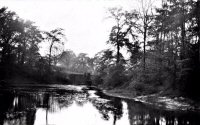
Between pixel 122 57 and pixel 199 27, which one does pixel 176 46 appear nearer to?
pixel 199 27

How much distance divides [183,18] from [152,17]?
385 inches

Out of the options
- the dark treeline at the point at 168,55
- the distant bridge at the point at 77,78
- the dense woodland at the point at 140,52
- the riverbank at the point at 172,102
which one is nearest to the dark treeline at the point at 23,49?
the dense woodland at the point at 140,52

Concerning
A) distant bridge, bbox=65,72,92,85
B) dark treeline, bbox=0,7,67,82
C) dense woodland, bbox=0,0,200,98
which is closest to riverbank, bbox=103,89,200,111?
dense woodland, bbox=0,0,200,98

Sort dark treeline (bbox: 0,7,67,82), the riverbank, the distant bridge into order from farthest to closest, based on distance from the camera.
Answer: the distant bridge
dark treeline (bbox: 0,7,67,82)
the riverbank

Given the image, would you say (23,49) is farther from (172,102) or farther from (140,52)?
(172,102)

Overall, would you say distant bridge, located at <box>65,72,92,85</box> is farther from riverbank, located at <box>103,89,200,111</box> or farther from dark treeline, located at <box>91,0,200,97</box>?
riverbank, located at <box>103,89,200,111</box>

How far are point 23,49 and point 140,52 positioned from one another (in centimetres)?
3544

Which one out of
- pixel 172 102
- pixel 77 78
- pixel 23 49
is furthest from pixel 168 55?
pixel 77 78

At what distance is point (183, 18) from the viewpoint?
97.7ft

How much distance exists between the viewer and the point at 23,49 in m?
66.4

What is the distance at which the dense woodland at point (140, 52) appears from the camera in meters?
26.6

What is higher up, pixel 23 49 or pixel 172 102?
pixel 23 49

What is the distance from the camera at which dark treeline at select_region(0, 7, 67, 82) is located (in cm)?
5856

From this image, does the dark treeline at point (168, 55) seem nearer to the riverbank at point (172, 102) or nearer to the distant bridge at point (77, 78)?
the riverbank at point (172, 102)
